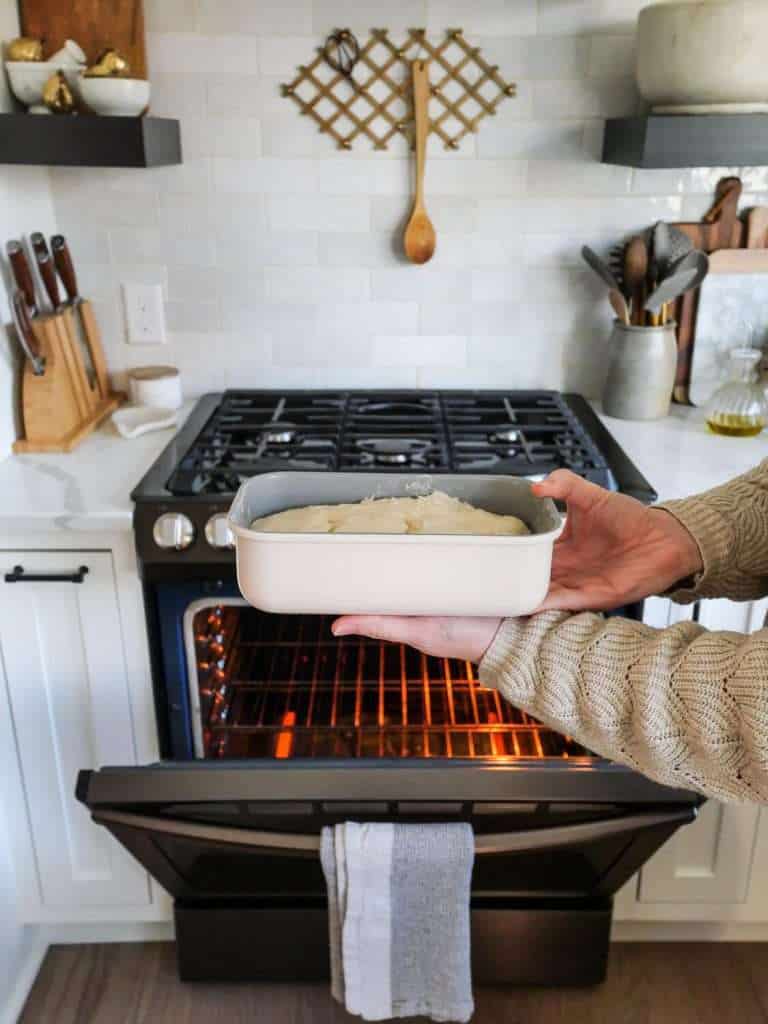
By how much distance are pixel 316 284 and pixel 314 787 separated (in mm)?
1031

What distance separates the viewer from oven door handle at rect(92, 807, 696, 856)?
1341 millimetres

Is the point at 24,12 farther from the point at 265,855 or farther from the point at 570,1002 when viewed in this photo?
the point at 570,1002

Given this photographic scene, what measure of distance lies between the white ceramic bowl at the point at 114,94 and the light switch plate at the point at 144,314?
0.37m

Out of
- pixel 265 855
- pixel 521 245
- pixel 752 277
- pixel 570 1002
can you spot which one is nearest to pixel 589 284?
pixel 521 245

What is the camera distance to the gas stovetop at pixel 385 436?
1.49 meters

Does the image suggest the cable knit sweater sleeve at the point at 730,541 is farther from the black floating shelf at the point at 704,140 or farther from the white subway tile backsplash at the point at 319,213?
the white subway tile backsplash at the point at 319,213

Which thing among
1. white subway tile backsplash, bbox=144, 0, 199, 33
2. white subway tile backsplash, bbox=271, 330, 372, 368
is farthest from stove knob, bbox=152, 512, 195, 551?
white subway tile backsplash, bbox=144, 0, 199, 33

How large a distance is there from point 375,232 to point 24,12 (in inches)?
29.3

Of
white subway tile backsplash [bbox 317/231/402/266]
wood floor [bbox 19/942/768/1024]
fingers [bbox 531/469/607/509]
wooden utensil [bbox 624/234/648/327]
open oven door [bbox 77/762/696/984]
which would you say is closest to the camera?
Result: fingers [bbox 531/469/607/509]

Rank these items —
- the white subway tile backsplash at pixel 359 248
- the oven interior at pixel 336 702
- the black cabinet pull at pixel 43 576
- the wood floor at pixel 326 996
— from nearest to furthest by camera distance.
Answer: the black cabinet pull at pixel 43 576 → the oven interior at pixel 336 702 → the wood floor at pixel 326 996 → the white subway tile backsplash at pixel 359 248

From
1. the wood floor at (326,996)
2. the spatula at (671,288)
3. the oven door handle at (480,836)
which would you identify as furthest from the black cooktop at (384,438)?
the wood floor at (326,996)

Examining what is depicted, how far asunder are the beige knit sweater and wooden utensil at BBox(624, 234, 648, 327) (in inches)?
42.1

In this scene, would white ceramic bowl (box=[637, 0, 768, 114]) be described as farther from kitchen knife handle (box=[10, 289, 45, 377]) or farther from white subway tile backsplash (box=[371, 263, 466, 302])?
kitchen knife handle (box=[10, 289, 45, 377])

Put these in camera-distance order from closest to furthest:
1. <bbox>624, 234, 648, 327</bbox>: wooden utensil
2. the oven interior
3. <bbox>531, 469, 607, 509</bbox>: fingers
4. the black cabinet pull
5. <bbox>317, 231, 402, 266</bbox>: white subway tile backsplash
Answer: <bbox>531, 469, 607, 509</bbox>: fingers
the black cabinet pull
the oven interior
<bbox>624, 234, 648, 327</bbox>: wooden utensil
<bbox>317, 231, 402, 266</bbox>: white subway tile backsplash
